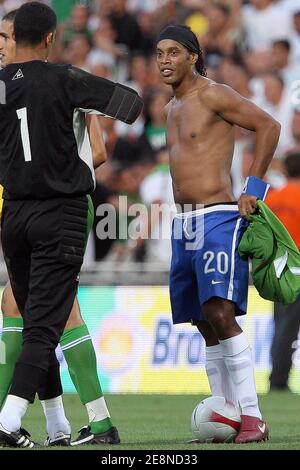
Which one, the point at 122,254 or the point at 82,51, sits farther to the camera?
the point at 82,51

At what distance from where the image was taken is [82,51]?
51.1 ft

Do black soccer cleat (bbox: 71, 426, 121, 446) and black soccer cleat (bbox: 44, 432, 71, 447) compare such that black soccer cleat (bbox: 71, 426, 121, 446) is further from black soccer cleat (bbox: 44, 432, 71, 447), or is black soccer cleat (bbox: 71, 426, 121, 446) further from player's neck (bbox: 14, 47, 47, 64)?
player's neck (bbox: 14, 47, 47, 64)

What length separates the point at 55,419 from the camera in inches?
271

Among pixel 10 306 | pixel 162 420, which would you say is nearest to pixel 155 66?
pixel 162 420

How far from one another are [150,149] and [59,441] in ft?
25.5

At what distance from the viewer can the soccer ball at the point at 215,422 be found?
6.99 metres

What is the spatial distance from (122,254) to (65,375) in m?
1.90

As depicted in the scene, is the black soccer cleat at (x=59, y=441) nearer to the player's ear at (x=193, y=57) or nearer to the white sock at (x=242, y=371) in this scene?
the white sock at (x=242, y=371)

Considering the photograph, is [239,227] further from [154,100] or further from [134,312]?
[154,100]

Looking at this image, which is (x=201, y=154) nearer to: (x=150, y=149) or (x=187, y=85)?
(x=187, y=85)

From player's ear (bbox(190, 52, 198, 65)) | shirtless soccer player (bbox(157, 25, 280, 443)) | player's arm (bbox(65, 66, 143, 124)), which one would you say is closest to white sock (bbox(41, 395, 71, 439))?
shirtless soccer player (bbox(157, 25, 280, 443))

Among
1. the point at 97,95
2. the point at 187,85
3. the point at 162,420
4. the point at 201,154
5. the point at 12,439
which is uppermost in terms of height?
the point at 187,85

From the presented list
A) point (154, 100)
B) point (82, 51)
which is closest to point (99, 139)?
point (154, 100)

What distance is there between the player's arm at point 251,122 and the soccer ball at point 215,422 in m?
1.20
